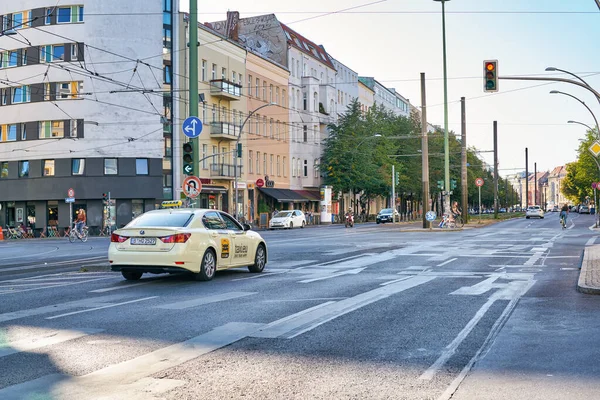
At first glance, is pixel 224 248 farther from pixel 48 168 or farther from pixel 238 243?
pixel 48 168

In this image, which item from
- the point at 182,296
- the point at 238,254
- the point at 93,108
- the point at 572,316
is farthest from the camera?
the point at 93,108

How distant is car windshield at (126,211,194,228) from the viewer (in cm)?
1488

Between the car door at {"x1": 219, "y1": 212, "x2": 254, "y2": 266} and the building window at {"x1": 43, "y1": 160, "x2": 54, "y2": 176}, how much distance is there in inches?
1632

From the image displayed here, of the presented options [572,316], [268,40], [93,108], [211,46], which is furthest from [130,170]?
[572,316]

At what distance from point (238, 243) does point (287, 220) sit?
45.2m

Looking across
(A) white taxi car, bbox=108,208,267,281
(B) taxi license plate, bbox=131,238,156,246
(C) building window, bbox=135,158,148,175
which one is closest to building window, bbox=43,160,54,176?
(C) building window, bbox=135,158,148,175

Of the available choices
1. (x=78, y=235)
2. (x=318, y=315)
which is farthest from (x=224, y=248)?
(x=78, y=235)

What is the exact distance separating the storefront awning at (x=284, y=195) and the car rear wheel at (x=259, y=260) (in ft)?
170

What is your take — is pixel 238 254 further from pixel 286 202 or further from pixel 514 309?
pixel 286 202

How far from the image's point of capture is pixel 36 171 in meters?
55.6

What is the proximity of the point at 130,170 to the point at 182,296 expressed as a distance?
145ft

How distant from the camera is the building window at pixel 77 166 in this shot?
179ft

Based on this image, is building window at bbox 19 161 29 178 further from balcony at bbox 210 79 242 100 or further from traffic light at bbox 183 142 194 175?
traffic light at bbox 183 142 194 175

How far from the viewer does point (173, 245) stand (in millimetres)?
14406
